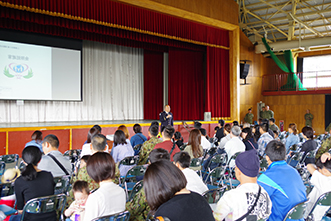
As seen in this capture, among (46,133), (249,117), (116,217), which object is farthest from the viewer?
(249,117)

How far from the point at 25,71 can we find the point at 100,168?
8580 mm

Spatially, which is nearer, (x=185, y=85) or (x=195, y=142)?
(x=195, y=142)

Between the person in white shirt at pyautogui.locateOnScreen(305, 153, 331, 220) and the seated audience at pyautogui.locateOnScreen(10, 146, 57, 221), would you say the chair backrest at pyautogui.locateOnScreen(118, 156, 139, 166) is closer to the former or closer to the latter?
the seated audience at pyautogui.locateOnScreen(10, 146, 57, 221)

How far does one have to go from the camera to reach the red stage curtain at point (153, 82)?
44.9 feet

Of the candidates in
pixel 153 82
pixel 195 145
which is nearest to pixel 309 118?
pixel 153 82

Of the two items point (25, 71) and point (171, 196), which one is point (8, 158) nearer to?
point (171, 196)

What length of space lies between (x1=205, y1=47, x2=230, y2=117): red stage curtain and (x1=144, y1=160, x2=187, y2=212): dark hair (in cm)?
1064

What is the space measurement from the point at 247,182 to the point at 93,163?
114 centimetres

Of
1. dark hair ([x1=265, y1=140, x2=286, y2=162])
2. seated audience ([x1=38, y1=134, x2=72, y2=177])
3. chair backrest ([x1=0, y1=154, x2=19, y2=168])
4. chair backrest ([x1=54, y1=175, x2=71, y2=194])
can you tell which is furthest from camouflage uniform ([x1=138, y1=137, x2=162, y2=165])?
dark hair ([x1=265, y1=140, x2=286, y2=162])

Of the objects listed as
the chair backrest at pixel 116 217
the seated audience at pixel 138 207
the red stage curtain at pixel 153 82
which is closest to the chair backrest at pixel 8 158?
the seated audience at pixel 138 207

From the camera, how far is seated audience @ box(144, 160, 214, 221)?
147cm

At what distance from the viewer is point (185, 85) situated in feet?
41.5

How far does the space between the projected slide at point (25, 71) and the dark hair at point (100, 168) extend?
8197 millimetres

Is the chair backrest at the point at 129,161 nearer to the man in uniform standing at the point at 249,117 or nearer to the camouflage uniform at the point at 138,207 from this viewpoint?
the camouflage uniform at the point at 138,207
